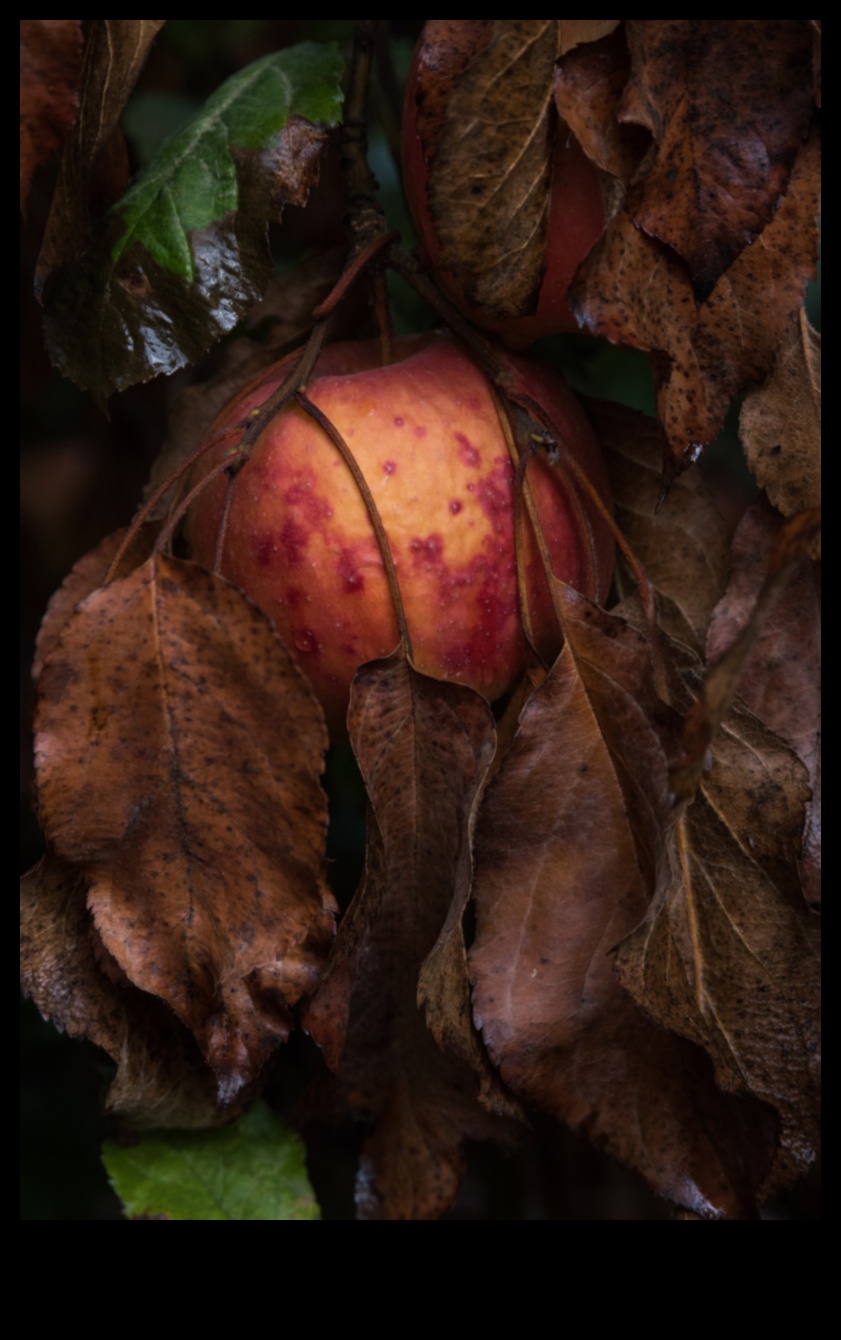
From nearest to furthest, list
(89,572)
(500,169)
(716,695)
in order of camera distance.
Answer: (716,695), (500,169), (89,572)

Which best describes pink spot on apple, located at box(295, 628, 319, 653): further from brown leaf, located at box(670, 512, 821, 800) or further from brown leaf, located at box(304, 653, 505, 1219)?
brown leaf, located at box(670, 512, 821, 800)

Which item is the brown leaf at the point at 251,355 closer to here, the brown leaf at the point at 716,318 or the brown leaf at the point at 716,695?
the brown leaf at the point at 716,318

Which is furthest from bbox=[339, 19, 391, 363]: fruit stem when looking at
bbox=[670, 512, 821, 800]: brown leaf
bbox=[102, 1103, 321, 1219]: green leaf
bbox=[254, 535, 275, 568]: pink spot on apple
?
bbox=[102, 1103, 321, 1219]: green leaf

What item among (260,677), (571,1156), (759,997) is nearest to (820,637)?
(759,997)

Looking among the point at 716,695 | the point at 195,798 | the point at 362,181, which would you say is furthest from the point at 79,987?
the point at 362,181

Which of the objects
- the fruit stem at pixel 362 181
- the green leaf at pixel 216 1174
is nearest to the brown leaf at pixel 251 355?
the fruit stem at pixel 362 181

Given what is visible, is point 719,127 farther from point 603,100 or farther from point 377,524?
point 377,524
